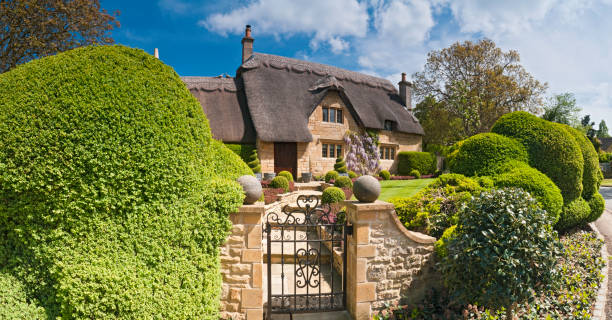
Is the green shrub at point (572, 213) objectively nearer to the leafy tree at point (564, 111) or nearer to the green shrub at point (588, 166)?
the green shrub at point (588, 166)

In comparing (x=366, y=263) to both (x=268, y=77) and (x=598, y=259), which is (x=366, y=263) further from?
(x=268, y=77)

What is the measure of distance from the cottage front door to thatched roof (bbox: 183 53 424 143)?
35.4 inches

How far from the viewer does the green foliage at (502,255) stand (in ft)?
12.1

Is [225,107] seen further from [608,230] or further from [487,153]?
[608,230]

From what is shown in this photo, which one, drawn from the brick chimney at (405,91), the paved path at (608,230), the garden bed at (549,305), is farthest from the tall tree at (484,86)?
the garden bed at (549,305)

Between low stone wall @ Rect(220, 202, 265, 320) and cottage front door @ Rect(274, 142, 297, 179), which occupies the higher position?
cottage front door @ Rect(274, 142, 297, 179)

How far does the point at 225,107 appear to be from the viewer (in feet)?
60.5

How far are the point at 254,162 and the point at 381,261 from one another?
1323 cm

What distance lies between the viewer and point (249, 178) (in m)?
4.28

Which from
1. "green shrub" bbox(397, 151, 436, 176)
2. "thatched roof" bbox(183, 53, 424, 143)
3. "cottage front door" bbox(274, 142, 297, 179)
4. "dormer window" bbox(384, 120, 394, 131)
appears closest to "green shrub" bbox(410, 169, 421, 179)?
"green shrub" bbox(397, 151, 436, 176)

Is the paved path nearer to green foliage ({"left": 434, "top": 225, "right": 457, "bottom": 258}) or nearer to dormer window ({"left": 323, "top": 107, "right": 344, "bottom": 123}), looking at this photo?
green foliage ({"left": 434, "top": 225, "right": 457, "bottom": 258})

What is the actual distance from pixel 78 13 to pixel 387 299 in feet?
61.7

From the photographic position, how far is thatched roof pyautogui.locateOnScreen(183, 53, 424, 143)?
1764 cm

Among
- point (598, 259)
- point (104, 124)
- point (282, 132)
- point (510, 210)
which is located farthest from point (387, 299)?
point (282, 132)
